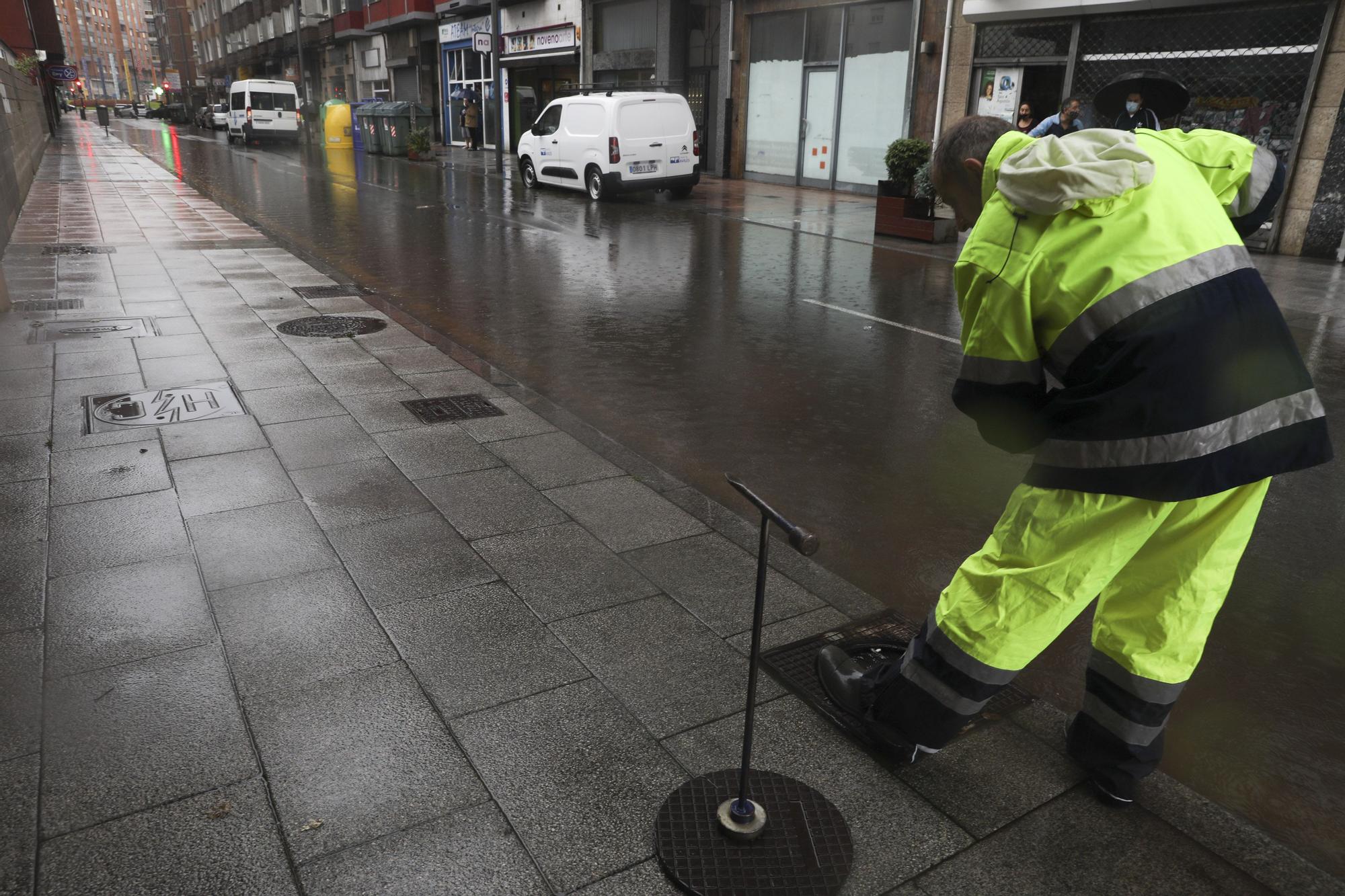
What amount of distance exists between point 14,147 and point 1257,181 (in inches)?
772

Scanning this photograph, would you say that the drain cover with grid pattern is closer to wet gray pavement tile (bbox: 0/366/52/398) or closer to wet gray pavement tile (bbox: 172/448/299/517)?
wet gray pavement tile (bbox: 172/448/299/517)

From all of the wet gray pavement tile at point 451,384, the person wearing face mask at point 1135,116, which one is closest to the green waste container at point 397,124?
the person wearing face mask at point 1135,116

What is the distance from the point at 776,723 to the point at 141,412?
4448 millimetres

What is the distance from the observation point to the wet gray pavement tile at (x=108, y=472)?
4.37 metres

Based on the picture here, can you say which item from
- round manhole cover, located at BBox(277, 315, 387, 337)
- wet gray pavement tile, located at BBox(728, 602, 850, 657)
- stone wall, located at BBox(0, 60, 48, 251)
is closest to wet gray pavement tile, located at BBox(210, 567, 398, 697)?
wet gray pavement tile, located at BBox(728, 602, 850, 657)

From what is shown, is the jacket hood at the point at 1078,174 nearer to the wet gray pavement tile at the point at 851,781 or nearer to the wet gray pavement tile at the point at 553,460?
the wet gray pavement tile at the point at 851,781

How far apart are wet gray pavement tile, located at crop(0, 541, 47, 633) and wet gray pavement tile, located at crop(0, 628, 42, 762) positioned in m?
0.09

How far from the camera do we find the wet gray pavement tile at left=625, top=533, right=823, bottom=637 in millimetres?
3463

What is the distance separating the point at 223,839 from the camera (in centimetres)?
232

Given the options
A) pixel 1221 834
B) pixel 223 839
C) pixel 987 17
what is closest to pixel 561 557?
pixel 223 839

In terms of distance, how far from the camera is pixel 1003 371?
224 cm

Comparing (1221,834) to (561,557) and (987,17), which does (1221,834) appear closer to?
(561,557)

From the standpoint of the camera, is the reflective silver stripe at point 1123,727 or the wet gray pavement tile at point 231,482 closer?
the reflective silver stripe at point 1123,727

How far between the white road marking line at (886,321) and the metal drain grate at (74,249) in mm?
8580
